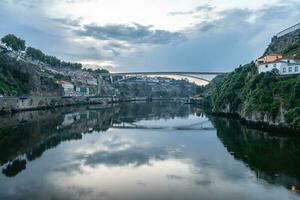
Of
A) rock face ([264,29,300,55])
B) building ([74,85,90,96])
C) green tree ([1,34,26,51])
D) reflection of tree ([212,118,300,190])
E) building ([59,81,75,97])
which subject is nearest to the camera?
reflection of tree ([212,118,300,190])

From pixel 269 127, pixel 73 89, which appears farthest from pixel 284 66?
pixel 73 89

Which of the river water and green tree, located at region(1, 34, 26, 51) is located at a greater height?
green tree, located at region(1, 34, 26, 51)

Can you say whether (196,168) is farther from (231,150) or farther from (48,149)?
(48,149)

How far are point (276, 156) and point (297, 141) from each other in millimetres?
5951

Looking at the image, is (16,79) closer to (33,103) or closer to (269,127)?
(33,103)

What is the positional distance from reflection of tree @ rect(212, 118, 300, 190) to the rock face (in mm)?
37623

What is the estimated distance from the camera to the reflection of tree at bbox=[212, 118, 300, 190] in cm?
1820

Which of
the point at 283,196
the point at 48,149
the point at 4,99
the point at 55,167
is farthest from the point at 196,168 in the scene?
the point at 4,99

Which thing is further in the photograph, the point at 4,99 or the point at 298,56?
the point at 4,99

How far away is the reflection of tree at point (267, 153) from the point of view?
18203 mm

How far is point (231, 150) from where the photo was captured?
84.0 ft

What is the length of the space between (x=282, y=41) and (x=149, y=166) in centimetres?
5869

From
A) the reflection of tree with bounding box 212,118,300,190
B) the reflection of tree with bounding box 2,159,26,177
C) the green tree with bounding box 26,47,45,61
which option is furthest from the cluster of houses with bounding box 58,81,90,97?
the reflection of tree with bounding box 2,159,26,177

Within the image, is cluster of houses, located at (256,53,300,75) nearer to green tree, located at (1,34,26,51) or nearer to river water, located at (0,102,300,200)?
river water, located at (0,102,300,200)
